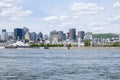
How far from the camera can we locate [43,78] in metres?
63.1

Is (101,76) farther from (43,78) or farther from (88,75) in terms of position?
(43,78)

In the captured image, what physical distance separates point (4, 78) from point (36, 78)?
15.1 ft

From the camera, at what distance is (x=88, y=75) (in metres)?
67.5

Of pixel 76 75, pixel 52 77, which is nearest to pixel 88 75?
pixel 76 75

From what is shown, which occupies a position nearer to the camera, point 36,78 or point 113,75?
point 36,78

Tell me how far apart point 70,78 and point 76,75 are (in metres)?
4.47

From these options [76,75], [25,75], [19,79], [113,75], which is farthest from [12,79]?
[113,75]

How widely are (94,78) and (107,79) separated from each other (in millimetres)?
1996

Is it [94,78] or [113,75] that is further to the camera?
[113,75]

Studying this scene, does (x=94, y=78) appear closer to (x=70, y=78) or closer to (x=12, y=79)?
(x=70, y=78)

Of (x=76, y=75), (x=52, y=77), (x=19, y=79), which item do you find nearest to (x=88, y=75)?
(x=76, y=75)

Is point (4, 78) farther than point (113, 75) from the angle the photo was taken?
No

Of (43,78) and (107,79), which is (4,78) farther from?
(107,79)

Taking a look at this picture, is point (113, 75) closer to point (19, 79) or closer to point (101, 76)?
point (101, 76)
